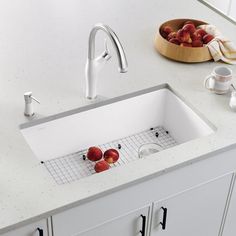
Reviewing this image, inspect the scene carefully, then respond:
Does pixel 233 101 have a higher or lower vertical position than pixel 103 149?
higher

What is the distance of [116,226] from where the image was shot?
6.91 feet

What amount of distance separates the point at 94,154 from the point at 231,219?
0.69 metres

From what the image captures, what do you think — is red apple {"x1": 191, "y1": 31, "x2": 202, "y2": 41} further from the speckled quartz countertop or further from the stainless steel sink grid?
the stainless steel sink grid

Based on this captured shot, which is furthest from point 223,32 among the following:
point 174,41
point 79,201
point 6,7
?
point 79,201

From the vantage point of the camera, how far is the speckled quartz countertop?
192cm

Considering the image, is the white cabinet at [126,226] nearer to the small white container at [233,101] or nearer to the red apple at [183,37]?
the small white container at [233,101]

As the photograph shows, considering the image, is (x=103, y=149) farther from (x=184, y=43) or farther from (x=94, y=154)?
(x=184, y=43)

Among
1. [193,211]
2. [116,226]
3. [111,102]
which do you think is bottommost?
[193,211]

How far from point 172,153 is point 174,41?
704mm

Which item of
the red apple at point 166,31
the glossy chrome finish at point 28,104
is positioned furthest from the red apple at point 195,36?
the glossy chrome finish at point 28,104

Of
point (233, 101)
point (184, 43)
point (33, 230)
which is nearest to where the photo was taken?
point (33, 230)

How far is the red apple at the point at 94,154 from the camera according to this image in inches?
90.5

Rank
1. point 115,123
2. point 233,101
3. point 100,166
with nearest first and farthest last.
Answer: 1. point 100,166
2. point 233,101
3. point 115,123

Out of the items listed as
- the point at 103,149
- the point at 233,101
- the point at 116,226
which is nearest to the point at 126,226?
the point at 116,226
